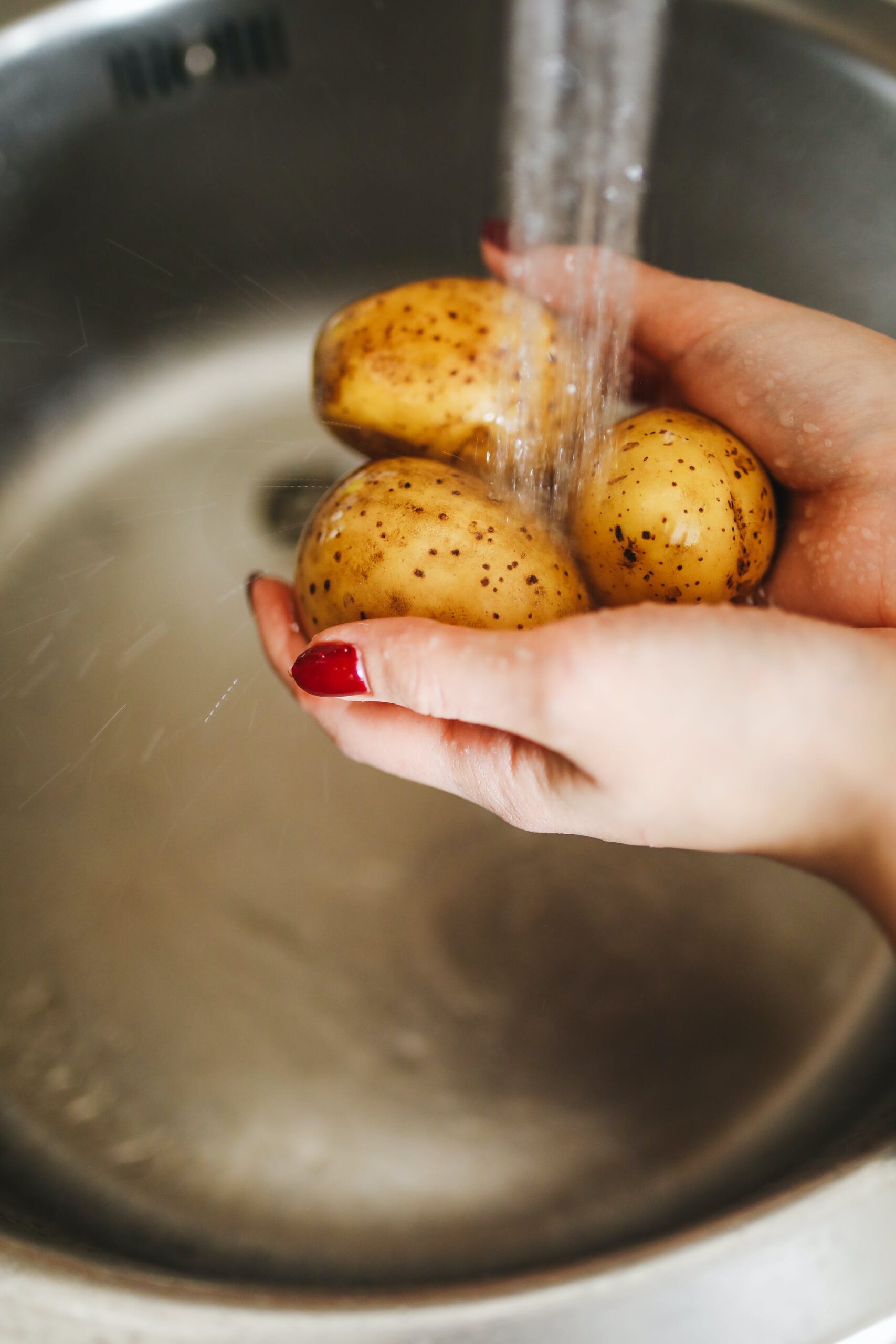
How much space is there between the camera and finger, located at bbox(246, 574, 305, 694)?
27.0 inches

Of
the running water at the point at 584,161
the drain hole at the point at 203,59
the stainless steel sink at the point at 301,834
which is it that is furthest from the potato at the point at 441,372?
the drain hole at the point at 203,59

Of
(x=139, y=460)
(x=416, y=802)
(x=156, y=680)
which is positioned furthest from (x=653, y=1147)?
(x=139, y=460)

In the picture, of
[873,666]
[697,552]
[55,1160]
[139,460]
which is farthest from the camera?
[139,460]

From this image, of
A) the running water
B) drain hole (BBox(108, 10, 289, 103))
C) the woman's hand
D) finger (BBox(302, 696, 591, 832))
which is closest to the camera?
finger (BBox(302, 696, 591, 832))

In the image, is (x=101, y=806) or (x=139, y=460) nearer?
(x=101, y=806)

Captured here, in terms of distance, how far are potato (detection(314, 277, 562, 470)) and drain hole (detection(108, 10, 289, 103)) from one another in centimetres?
47

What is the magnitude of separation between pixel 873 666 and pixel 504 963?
45 cm

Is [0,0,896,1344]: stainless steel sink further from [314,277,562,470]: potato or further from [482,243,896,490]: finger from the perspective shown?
[314,277,562,470]: potato

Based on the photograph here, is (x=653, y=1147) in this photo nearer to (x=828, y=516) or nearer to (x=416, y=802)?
(x=416, y=802)

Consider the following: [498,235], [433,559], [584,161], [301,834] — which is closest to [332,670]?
[433,559]

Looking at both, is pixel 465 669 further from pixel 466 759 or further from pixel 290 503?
pixel 290 503

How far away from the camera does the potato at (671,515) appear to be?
574 millimetres

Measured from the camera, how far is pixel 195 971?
78 centimetres

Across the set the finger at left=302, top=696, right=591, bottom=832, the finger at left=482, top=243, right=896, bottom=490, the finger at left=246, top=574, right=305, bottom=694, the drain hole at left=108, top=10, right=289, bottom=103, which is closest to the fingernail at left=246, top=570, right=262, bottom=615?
the finger at left=246, top=574, right=305, bottom=694
